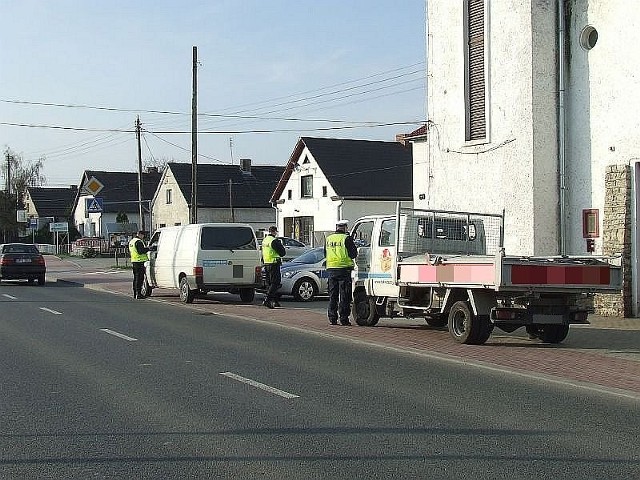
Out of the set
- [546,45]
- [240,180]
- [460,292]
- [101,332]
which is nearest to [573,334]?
[460,292]

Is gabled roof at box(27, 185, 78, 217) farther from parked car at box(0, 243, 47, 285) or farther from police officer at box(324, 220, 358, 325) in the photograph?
police officer at box(324, 220, 358, 325)

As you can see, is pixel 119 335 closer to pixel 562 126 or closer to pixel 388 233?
pixel 388 233

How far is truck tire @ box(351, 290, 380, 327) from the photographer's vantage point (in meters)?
16.7

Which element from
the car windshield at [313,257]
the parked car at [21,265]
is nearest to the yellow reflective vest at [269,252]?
the car windshield at [313,257]

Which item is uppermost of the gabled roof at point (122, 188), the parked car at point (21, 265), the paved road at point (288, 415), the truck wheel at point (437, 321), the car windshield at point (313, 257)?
the gabled roof at point (122, 188)

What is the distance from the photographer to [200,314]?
20094 millimetres

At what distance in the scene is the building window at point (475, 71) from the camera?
19953mm

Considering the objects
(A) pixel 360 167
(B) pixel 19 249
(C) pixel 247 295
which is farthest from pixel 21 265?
(A) pixel 360 167

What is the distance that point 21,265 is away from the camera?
3422 centimetres

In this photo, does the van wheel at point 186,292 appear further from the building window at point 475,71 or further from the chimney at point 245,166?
the chimney at point 245,166

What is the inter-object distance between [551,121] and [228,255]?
842cm

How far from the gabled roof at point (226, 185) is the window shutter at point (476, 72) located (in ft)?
149

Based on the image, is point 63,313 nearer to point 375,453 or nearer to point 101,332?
point 101,332

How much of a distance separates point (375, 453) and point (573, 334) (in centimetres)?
911
